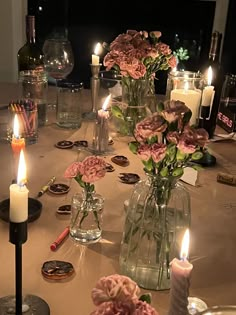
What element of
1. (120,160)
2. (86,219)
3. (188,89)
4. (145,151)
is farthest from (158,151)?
(188,89)

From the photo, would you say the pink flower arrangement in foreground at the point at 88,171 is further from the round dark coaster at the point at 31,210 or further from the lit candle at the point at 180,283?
the lit candle at the point at 180,283

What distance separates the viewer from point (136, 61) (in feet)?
5.30

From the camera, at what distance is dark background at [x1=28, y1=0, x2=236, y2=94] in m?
2.85

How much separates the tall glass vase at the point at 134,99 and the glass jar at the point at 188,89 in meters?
0.10

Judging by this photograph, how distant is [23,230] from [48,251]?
0.34 metres

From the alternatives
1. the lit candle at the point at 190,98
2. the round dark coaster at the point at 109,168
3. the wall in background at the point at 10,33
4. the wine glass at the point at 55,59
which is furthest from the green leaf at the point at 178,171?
the wall in background at the point at 10,33

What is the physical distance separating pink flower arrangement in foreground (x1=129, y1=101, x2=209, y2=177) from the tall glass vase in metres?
0.85

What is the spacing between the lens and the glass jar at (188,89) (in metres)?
1.57

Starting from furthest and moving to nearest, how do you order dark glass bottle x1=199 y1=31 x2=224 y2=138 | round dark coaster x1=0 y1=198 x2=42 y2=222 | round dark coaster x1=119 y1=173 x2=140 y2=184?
1. dark glass bottle x1=199 y1=31 x2=224 y2=138
2. round dark coaster x1=119 y1=173 x2=140 y2=184
3. round dark coaster x1=0 y1=198 x2=42 y2=222

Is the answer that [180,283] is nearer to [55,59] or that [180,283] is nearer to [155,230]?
[155,230]

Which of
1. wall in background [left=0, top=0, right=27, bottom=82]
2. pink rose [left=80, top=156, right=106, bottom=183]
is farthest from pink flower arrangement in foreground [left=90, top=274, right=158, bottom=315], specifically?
wall in background [left=0, top=0, right=27, bottom=82]

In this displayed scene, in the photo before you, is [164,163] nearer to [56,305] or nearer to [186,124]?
[186,124]

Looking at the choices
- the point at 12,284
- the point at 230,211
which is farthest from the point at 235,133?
the point at 12,284

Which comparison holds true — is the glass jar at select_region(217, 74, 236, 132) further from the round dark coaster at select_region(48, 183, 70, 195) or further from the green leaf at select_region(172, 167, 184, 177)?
the green leaf at select_region(172, 167, 184, 177)
